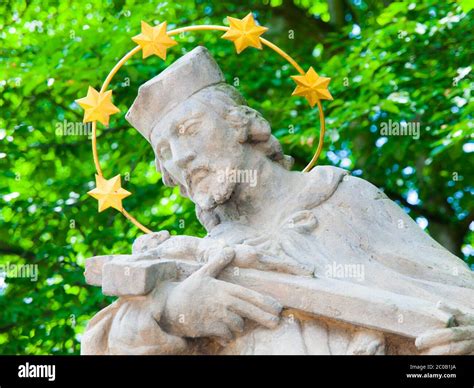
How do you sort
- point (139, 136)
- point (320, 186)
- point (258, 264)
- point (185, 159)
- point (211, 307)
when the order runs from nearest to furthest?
1. point (211, 307)
2. point (258, 264)
3. point (185, 159)
4. point (320, 186)
5. point (139, 136)

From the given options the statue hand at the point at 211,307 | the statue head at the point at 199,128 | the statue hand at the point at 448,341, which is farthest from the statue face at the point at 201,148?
the statue hand at the point at 448,341

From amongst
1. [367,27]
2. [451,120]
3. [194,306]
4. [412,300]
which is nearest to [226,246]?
[194,306]

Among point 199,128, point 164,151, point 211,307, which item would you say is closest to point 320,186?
point 199,128

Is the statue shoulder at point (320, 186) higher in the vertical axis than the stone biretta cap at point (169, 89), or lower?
lower

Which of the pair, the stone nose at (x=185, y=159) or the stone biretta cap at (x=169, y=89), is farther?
the stone biretta cap at (x=169, y=89)

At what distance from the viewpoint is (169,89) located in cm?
877

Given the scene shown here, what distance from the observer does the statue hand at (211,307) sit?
8016mm

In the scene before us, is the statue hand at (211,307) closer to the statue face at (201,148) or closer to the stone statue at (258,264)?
the stone statue at (258,264)

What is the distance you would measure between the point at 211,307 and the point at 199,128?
3.80ft

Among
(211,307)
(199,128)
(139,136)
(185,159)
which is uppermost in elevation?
(139,136)

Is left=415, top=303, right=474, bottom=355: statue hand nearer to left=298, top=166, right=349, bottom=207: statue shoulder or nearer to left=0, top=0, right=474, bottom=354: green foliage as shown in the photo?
left=298, top=166, right=349, bottom=207: statue shoulder

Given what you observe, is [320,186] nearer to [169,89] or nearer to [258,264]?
[258,264]

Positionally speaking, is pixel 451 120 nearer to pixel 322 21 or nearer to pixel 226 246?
pixel 322 21

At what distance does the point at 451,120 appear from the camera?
1338 centimetres
